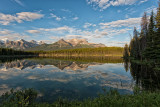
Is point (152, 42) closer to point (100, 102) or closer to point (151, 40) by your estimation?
point (151, 40)

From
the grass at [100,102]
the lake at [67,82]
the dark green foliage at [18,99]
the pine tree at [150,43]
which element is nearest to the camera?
the dark green foliage at [18,99]

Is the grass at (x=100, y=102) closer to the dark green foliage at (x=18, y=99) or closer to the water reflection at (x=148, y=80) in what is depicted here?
the dark green foliage at (x=18, y=99)

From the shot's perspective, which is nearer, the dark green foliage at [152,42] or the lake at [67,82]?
the lake at [67,82]

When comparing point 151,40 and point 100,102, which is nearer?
point 100,102

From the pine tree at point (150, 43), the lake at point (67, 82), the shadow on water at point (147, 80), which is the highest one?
the pine tree at point (150, 43)

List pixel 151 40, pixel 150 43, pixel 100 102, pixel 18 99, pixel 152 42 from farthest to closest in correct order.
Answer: pixel 151 40
pixel 150 43
pixel 152 42
pixel 18 99
pixel 100 102

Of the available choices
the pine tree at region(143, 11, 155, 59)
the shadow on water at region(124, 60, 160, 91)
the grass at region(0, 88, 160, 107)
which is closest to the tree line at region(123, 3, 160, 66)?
the pine tree at region(143, 11, 155, 59)

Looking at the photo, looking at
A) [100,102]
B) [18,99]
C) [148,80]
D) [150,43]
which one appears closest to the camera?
[100,102]

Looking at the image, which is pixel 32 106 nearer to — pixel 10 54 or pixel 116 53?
pixel 10 54

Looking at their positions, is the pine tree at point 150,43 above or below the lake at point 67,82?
above

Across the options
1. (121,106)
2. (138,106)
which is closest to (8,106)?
(121,106)

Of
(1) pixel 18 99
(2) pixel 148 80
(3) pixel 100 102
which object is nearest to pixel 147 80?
(2) pixel 148 80

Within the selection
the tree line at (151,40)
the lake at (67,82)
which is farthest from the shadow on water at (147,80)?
the tree line at (151,40)

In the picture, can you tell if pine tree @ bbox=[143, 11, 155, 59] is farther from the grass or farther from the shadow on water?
the grass
